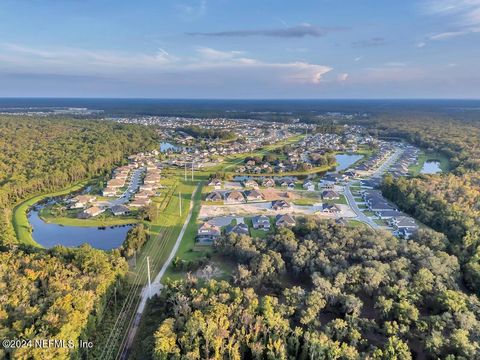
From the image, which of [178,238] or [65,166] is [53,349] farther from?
[65,166]

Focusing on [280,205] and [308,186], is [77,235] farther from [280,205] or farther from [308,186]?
[308,186]

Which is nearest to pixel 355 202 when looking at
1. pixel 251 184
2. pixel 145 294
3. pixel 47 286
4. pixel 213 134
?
pixel 251 184

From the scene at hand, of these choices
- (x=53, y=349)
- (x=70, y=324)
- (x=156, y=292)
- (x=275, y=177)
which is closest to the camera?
(x=53, y=349)

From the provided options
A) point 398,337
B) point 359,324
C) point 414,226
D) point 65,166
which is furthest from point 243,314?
point 65,166

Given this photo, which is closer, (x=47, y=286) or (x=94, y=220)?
(x=47, y=286)

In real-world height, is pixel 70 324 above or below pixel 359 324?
above

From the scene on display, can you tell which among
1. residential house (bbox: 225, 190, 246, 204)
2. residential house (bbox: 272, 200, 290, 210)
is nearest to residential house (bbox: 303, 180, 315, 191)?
residential house (bbox: 272, 200, 290, 210)
